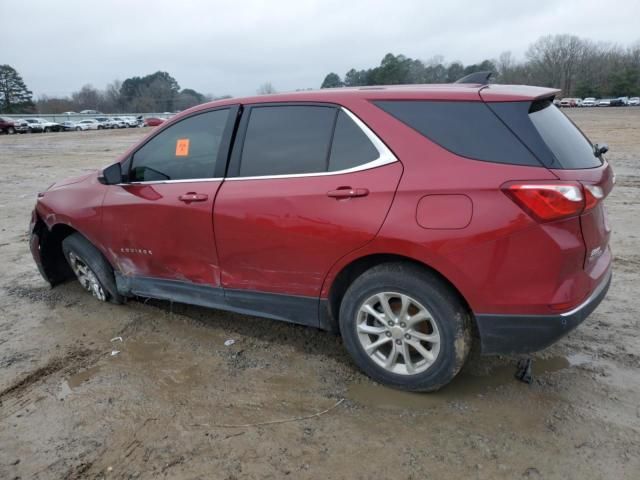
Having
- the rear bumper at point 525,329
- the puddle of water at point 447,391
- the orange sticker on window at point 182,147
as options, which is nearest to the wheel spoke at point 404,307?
the rear bumper at point 525,329

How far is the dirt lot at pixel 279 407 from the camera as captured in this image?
8.02 feet

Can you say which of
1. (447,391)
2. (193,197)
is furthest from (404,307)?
(193,197)

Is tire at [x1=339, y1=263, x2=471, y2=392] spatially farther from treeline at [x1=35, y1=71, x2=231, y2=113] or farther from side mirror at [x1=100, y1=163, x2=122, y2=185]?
treeline at [x1=35, y1=71, x2=231, y2=113]

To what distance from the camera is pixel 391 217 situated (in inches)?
105

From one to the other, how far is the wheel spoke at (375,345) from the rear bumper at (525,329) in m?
0.56

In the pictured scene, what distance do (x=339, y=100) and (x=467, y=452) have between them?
2.11 metres

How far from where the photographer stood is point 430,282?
2699 millimetres

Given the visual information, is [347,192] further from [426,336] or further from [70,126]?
[70,126]

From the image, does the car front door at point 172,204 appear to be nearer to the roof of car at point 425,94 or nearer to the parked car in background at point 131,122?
the roof of car at point 425,94

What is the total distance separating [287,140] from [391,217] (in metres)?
0.95

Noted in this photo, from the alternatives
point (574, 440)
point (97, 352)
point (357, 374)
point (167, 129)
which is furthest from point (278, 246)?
point (574, 440)

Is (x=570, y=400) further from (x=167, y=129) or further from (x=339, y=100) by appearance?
(x=167, y=129)

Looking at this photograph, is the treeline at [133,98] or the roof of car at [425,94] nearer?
the roof of car at [425,94]

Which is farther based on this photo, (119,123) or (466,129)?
(119,123)
